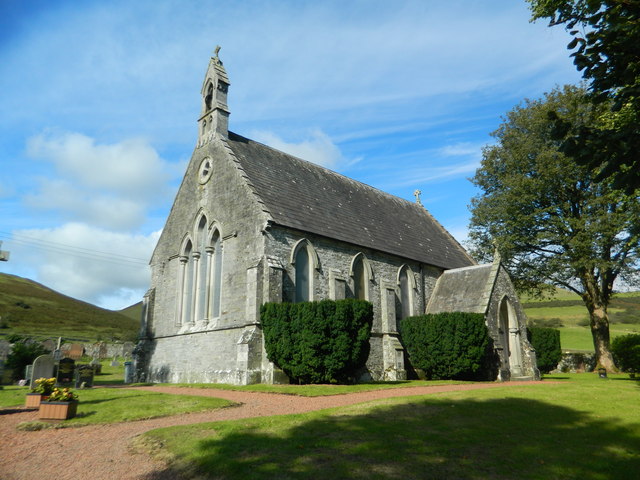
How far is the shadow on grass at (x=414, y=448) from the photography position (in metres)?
6.73

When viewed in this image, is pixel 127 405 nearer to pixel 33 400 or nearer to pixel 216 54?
pixel 33 400

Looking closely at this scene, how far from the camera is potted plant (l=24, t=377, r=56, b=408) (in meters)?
12.4

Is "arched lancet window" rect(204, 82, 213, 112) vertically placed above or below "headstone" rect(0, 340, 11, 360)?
above

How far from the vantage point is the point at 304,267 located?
74.7 ft

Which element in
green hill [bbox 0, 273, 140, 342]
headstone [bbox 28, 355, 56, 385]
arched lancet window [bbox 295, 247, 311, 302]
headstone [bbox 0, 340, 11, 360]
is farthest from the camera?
green hill [bbox 0, 273, 140, 342]

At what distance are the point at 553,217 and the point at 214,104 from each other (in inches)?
924

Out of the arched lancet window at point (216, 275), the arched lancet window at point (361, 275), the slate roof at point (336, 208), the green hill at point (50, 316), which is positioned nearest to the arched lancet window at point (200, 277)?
the arched lancet window at point (216, 275)

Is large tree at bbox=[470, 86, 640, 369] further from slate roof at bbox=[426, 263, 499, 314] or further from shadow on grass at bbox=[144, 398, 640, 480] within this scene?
shadow on grass at bbox=[144, 398, 640, 480]

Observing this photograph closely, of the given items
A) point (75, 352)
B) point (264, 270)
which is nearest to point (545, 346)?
point (264, 270)

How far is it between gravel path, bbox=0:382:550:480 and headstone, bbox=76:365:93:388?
6.82 meters

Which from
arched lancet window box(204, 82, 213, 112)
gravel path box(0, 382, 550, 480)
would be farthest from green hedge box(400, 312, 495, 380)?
arched lancet window box(204, 82, 213, 112)

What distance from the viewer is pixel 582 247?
29859 millimetres

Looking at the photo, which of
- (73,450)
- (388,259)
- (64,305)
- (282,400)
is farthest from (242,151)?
(64,305)

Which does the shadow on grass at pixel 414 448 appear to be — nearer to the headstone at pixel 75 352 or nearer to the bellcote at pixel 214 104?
the bellcote at pixel 214 104
